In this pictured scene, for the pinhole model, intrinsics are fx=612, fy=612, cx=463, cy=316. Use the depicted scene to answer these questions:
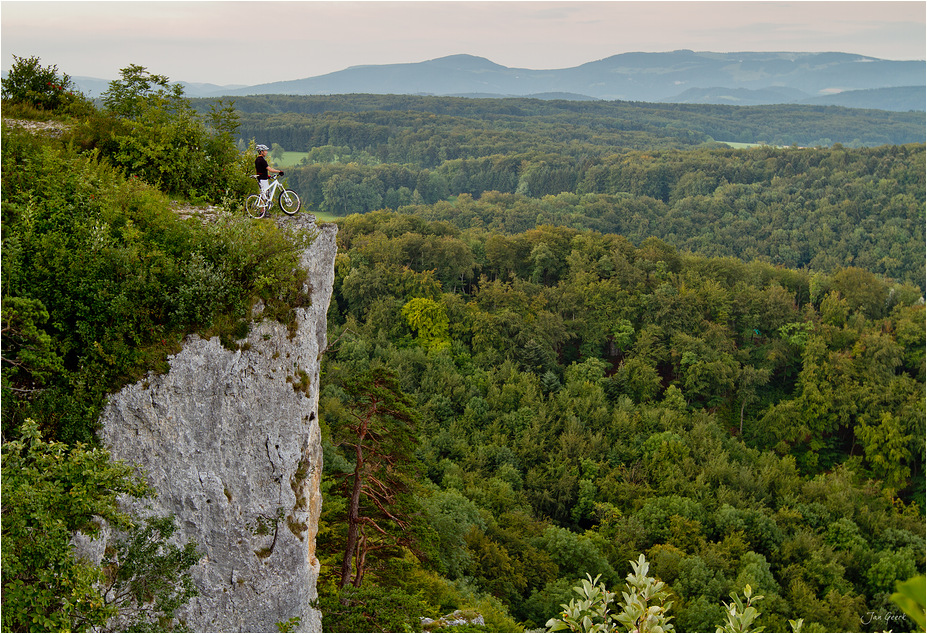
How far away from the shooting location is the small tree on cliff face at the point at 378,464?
1620cm

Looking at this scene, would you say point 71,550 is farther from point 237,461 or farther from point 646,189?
point 646,189

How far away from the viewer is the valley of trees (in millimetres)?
10977

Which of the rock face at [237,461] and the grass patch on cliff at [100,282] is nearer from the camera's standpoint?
the grass patch on cliff at [100,282]

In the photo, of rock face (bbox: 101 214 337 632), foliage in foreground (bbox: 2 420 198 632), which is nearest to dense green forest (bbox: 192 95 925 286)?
rock face (bbox: 101 214 337 632)

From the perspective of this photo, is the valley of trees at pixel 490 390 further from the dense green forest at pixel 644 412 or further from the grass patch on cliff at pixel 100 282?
the dense green forest at pixel 644 412

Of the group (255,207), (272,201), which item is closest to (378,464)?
(255,207)

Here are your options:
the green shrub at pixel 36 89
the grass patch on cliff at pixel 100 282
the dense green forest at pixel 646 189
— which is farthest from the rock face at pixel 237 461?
the dense green forest at pixel 646 189

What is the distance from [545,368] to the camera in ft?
157

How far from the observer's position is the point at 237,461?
38.8ft

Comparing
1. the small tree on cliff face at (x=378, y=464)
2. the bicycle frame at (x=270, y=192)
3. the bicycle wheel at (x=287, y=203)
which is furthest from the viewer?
the small tree on cliff face at (x=378, y=464)

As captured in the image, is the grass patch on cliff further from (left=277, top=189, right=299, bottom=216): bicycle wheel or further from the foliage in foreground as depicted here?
(left=277, top=189, right=299, bottom=216): bicycle wheel

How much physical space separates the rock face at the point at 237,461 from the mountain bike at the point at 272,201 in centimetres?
337

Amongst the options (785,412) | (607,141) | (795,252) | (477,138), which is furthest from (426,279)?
(607,141)

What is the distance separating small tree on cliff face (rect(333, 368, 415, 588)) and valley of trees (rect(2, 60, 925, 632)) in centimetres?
8
